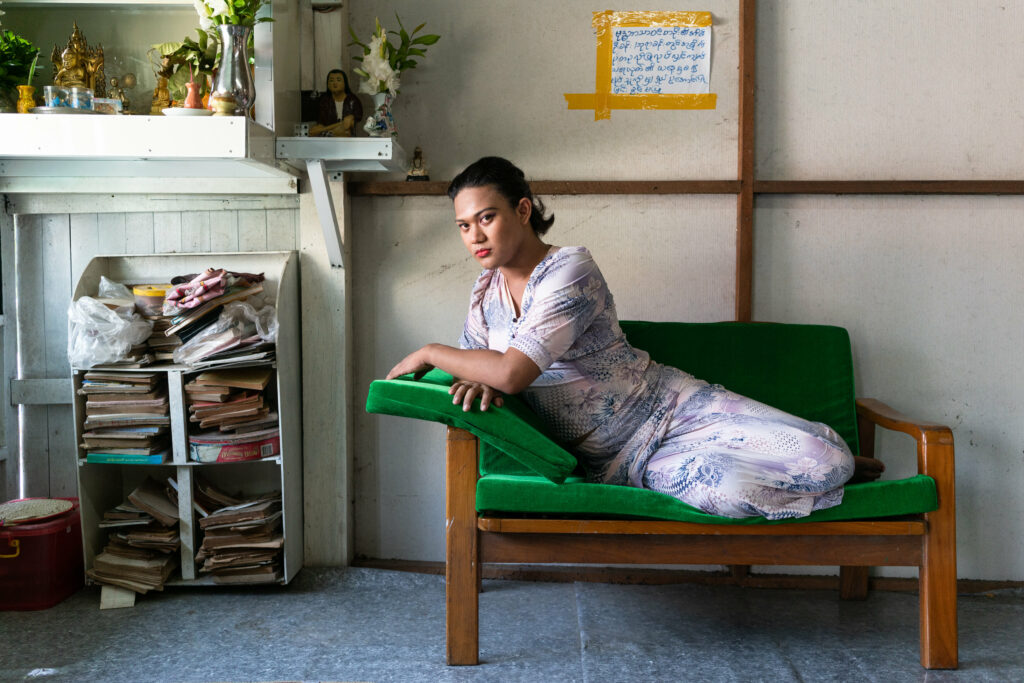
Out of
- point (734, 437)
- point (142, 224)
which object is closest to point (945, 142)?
point (734, 437)

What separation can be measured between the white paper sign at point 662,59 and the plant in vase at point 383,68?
66 centimetres

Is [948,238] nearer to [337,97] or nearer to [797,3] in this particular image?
[797,3]

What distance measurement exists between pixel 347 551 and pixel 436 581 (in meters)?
0.34

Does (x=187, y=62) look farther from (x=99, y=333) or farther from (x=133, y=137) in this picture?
(x=99, y=333)

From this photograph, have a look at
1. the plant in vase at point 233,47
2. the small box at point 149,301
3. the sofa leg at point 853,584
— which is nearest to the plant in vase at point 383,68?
the plant in vase at point 233,47

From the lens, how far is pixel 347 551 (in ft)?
9.84

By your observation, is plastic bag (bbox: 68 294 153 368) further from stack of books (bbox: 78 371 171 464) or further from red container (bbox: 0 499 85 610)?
red container (bbox: 0 499 85 610)

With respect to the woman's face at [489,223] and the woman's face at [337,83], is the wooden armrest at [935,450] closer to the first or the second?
the woman's face at [489,223]

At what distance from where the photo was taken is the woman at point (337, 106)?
2854 mm

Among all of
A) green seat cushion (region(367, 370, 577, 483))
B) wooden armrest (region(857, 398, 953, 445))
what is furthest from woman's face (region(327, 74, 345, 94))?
wooden armrest (region(857, 398, 953, 445))

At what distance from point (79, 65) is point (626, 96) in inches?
70.2

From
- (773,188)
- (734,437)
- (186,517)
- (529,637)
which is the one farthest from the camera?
(773,188)

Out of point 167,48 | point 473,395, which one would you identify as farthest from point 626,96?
point 167,48

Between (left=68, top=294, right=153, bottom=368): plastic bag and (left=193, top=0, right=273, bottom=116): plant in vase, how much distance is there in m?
0.76
